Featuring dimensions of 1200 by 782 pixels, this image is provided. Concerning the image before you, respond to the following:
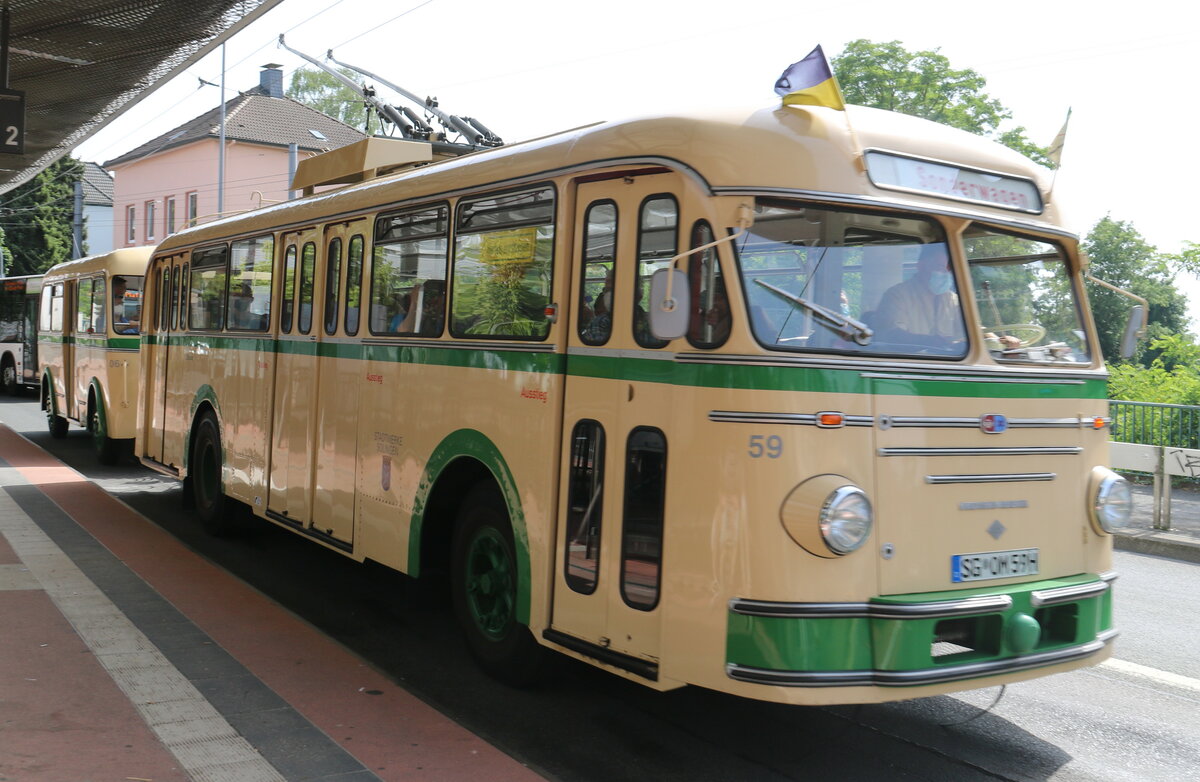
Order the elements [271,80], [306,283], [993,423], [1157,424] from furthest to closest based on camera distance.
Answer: [271,80] → [1157,424] → [306,283] → [993,423]

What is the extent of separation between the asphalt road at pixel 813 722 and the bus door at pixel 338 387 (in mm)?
766

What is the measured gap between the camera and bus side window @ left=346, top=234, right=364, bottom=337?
26.3 feet

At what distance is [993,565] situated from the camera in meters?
A: 5.09

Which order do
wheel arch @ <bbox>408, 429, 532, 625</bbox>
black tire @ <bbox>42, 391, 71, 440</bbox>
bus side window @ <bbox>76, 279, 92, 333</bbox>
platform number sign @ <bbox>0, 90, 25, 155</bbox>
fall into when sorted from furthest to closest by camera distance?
black tire @ <bbox>42, 391, 71, 440</bbox>
bus side window @ <bbox>76, 279, 92, 333</bbox>
platform number sign @ <bbox>0, 90, 25, 155</bbox>
wheel arch @ <bbox>408, 429, 532, 625</bbox>

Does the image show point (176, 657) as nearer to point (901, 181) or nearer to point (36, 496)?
point (901, 181)

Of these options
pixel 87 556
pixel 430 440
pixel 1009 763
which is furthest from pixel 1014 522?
pixel 87 556

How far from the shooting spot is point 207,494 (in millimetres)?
11086

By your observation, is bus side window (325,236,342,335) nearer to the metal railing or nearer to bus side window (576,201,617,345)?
bus side window (576,201,617,345)

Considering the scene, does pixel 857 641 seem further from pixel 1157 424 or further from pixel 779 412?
pixel 1157 424

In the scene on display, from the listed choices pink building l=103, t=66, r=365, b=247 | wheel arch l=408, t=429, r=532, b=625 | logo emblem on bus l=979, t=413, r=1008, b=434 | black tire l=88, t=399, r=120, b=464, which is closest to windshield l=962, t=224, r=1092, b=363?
logo emblem on bus l=979, t=413, r=1008, b=434

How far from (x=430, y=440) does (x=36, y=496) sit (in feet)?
26.5

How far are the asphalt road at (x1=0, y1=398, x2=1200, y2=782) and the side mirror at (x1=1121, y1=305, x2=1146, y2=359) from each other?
1.92 metres

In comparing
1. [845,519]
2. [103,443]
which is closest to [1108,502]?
[845,519]

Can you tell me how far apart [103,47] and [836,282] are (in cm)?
1165
